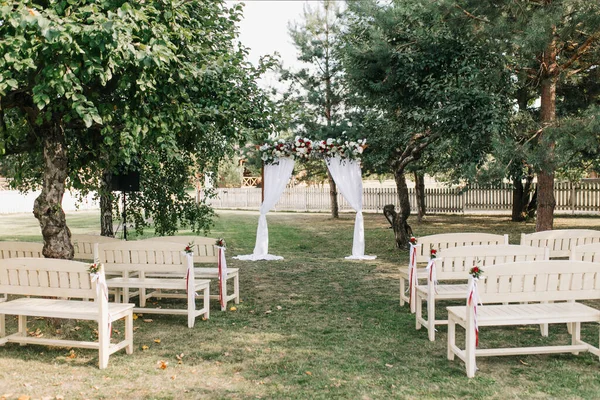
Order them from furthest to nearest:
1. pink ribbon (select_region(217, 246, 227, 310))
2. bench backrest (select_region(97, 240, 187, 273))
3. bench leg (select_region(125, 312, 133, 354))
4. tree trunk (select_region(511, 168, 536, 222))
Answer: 1. tree trunk (select_region(511, 168, 536, 222))
2. pink ribbon (select_region(217, 246, 227, 310))
3. bench backrest (select_region(97, 240, 187, 273))
4. bench leg (select_region(125, 312, 133, 354))

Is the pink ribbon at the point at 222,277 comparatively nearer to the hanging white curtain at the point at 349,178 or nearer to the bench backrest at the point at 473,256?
the bench backrest at the point at 473,256

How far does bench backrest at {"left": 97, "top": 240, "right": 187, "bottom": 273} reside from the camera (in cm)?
646

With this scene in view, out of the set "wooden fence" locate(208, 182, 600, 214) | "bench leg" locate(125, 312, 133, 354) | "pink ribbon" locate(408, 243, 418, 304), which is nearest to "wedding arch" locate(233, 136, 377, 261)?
"pink ribbon" locate(408, 243, 418, 304)

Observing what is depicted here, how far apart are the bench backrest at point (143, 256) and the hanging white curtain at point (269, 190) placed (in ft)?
17.6

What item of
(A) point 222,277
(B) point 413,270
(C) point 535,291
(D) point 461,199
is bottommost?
(A) point 222,277

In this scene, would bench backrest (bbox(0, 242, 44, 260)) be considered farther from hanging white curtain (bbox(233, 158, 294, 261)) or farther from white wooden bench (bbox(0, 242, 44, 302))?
hanging white curtain (bbox(233, 158, 294, 261))

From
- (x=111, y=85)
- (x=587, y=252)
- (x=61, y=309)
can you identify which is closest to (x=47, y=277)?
(x=61, y=309)

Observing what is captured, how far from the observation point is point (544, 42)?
8258mm

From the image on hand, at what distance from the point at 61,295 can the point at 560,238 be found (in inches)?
276

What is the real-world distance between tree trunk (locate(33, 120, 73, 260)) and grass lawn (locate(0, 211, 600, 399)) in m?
0.91

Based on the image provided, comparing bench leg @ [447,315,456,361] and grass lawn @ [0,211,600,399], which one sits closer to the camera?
grass lawn @ [0,211,600,399]

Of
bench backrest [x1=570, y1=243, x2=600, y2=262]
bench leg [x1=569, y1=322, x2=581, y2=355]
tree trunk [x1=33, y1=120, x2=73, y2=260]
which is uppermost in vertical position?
tree trunk [x1=33, y1=120, x2=73, y2=260]

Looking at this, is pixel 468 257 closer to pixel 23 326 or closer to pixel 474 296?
pixel 474 296

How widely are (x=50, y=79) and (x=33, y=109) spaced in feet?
5.12
